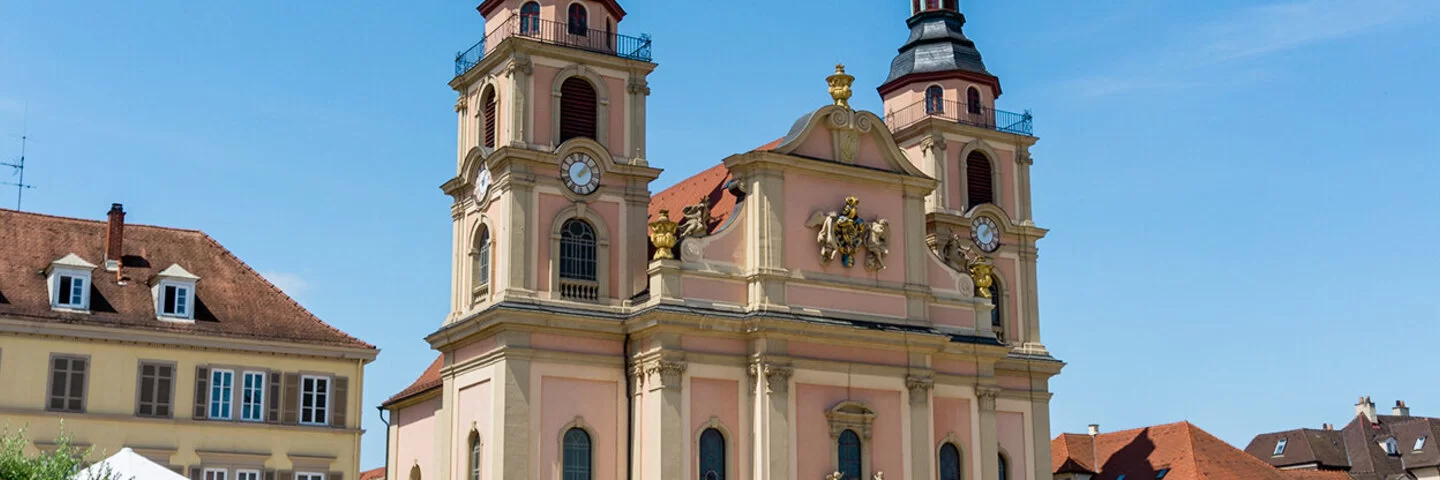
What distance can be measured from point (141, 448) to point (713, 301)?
14.1m

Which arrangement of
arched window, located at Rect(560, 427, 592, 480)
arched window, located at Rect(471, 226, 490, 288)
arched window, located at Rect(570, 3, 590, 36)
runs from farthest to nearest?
arched window, located at Rect(570, 3, 590, 36), arched window, located at Rect(471, 226, 490, 288), arched window, located at Rect(560, 427, 592, 480)

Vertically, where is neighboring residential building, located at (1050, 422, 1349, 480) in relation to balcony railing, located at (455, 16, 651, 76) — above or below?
below

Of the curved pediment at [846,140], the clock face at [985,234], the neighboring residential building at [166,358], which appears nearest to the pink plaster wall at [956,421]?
the curved pediment at [846,140]

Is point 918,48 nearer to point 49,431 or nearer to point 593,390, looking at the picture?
point 593,390

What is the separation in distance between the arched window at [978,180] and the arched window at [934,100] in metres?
1.68

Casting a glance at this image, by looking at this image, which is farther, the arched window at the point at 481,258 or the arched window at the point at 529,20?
the arched window at the point at 529,20

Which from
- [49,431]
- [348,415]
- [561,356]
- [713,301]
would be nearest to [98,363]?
[49,431]

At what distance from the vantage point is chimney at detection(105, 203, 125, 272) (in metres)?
44.8

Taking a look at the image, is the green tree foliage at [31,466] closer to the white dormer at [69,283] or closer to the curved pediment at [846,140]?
the white dormer at [69,283]

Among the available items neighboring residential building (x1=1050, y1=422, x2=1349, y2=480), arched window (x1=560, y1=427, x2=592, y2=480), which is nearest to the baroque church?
arched window (x1=560, y1=427, x2=592, y2=480)

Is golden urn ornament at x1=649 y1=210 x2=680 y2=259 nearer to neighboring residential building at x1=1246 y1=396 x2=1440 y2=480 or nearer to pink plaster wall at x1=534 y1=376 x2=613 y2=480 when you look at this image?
pink plaster wall at x1=534 y1=376 x2=613 y2=480

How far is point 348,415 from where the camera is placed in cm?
4538

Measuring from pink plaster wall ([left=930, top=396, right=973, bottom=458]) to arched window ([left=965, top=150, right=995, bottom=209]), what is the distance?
303 inches

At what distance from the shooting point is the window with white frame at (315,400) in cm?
4478
